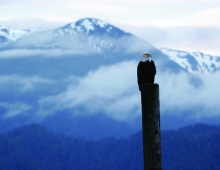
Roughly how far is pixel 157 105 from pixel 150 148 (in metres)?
0.47

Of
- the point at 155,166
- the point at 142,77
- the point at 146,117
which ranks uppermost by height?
the point at 142,77

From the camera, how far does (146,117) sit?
680 centimetres

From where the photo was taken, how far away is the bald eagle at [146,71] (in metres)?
7.74

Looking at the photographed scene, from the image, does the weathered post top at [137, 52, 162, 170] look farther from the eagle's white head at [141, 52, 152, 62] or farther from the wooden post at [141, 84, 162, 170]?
the eagle's white head at [141, 52, 152, 62]

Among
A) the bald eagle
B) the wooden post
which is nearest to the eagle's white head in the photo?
the bald eagle

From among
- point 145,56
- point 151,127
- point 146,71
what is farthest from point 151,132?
point 145,56

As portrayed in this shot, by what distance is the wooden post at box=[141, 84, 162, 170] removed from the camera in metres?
6.71

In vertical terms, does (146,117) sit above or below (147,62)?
below

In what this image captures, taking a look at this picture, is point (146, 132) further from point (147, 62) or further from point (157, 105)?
point (147, 62)

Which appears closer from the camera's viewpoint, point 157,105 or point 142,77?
point 157,105

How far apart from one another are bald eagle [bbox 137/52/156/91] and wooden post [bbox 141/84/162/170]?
31.9 inches

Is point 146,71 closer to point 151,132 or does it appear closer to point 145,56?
point 145,56

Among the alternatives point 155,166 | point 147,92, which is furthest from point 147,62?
point 155,166

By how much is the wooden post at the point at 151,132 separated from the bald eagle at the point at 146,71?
0.81 metres
